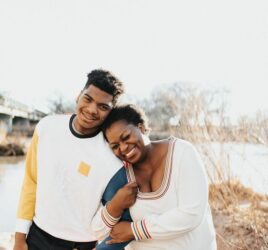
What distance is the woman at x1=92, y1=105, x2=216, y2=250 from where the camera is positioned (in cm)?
171

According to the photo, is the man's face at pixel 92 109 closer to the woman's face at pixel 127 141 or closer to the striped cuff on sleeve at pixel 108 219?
the woman's face at pixel 127 141

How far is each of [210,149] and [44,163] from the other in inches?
157

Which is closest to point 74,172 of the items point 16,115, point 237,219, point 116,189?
point 116,189

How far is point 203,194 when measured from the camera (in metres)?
1.73

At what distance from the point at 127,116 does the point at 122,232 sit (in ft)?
1.76

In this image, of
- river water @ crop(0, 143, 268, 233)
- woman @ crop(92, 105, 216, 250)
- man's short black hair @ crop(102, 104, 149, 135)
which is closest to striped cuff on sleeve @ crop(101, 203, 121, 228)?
woman @ crop(92, 105, 216, 250)

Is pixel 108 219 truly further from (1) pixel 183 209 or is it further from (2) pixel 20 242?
(2) pixel 20 242

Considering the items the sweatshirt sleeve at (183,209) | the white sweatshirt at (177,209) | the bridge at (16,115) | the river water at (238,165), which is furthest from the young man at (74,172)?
the bridge at (16,115)

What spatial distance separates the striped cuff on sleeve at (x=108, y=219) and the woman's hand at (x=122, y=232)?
0.8 inches

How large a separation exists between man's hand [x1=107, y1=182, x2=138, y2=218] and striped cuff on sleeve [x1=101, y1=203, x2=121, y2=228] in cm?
2

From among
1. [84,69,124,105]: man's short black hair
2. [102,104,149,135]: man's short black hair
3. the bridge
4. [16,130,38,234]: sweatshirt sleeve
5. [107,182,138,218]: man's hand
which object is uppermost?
[84,69,124,105]: man's short black hair

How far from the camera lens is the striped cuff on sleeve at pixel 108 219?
1809 millimetres

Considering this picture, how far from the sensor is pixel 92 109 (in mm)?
1974

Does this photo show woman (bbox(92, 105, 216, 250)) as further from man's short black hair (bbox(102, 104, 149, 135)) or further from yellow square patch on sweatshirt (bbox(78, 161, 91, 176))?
yellow square patch on sweatshirt (bbox(78, 161, 91, 176))
